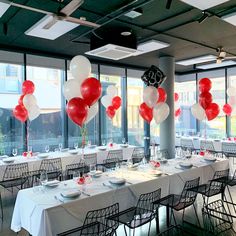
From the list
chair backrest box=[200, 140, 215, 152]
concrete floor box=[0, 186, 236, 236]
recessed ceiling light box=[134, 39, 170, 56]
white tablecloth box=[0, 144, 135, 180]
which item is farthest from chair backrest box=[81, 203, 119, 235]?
chair backrest box=[200, 140, 215, 152]

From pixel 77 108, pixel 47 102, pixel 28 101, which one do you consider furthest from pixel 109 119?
pixel 77 108

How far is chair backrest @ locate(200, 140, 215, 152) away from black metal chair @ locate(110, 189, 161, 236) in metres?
5.15

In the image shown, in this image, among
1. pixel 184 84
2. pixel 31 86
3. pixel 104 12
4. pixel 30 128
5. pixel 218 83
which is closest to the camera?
pixel 104 12

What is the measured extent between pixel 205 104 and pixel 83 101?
340 centimetres

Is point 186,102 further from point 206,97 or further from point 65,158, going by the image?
point 65,158

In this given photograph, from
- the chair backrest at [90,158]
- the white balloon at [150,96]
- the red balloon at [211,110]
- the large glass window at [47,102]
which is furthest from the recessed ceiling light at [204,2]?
the large glass window at [47,102]

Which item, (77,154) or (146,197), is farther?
(77,154)

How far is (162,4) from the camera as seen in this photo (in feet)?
13.2

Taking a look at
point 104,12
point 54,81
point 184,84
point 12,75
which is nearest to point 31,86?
point 12,75

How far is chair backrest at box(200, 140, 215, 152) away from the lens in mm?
8264

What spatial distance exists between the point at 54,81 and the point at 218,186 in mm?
5449

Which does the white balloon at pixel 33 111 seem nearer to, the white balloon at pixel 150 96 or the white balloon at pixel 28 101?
the white balloon at pixel 28 101

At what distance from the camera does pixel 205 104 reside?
19.9 ft

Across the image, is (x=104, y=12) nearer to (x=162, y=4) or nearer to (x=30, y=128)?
(x=162, y=4)
